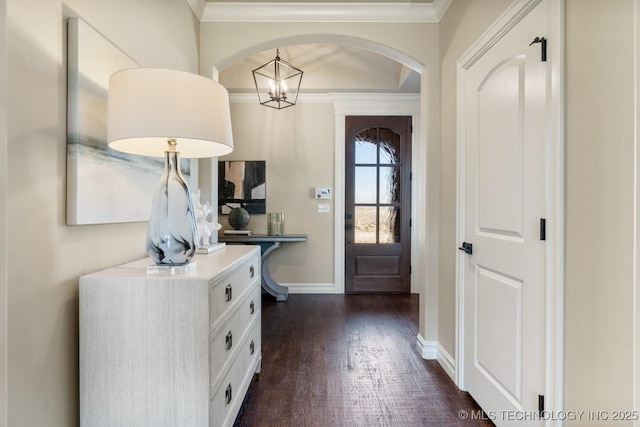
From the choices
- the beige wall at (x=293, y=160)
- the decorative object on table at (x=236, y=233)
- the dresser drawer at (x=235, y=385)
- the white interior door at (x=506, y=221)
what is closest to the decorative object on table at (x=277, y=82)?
the beige wall at (x=293, y=160)

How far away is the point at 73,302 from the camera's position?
1229 mm

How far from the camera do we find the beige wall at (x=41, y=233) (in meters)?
0.99

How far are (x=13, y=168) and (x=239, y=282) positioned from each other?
960 mm

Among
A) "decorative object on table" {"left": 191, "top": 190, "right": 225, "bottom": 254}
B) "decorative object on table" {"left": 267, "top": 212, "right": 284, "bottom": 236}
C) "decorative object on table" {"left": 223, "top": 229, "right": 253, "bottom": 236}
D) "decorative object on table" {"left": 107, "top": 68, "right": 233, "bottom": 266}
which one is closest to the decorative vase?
"decorative object on table" {"left": 107, "top": 68, "right": 233, "bottom": 266}

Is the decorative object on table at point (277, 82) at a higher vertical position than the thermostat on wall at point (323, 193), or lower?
higher

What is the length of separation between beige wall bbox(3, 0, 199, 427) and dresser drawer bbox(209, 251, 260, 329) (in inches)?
20.4

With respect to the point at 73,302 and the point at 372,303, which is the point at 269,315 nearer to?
the point at 372,303

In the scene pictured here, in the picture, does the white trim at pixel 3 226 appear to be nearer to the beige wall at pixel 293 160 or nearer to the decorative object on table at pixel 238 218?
the decorative object on table at pixel 238 218

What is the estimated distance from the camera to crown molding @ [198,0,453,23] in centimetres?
236

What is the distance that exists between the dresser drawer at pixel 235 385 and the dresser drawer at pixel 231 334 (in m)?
0.05

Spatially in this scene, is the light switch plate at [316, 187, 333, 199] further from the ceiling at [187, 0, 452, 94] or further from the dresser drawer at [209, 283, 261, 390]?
the dresser drawer at [209, 283, 261, 390]

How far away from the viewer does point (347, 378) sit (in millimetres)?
2098

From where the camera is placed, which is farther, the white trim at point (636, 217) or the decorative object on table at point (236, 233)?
the decorative object on table at point (236, 233)

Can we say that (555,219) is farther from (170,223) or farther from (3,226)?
(3,226)
